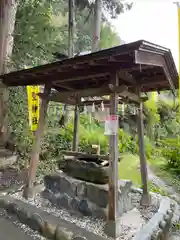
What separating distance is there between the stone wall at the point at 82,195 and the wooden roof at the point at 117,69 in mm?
1725

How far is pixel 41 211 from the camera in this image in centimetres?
326

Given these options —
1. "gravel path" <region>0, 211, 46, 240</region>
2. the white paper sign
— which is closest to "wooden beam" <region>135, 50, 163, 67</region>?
the white paper sign

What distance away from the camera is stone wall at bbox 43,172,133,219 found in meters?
3.06

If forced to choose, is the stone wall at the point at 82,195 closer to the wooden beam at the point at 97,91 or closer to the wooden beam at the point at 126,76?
the wooden beam at the point at 97,91

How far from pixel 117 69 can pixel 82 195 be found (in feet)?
6.62

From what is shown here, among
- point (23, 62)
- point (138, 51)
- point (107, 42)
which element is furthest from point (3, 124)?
point (107, 42)

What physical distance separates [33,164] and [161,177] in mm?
4152

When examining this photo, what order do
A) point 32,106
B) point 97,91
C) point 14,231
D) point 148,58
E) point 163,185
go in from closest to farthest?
point 148,58 < point 14,231 < point 97,91 < point 32,106 < point 163,185

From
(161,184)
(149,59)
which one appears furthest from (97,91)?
(161,184)

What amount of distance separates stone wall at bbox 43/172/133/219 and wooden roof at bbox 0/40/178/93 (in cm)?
172

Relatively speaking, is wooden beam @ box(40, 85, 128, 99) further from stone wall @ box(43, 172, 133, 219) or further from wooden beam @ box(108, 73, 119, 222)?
stone wall @ box(43, 172, 133, 219)

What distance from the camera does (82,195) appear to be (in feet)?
10.7

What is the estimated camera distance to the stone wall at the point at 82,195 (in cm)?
306

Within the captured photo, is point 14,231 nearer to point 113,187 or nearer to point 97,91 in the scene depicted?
point 113,187
